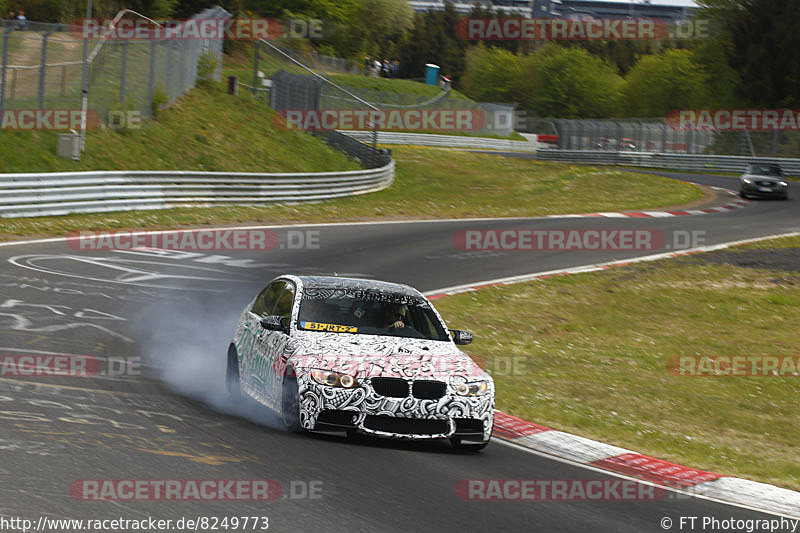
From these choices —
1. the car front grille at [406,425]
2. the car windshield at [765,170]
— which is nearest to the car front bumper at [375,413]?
the car front grille at [406,425]

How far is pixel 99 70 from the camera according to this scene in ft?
98.3

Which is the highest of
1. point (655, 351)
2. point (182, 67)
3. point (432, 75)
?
point (432, 75)

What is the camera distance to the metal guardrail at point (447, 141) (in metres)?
64.2

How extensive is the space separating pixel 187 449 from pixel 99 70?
2462 centimetres

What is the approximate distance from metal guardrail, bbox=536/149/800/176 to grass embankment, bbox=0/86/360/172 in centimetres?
2147

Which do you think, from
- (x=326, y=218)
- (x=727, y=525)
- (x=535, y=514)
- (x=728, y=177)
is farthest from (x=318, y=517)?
(x=728, y=177)

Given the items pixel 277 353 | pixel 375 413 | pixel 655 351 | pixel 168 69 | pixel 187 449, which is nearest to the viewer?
pixel 187 449

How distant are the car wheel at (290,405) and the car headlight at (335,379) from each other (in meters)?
0.21

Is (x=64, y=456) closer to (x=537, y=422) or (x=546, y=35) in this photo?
(x=537, y=422)

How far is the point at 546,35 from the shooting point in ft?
426
